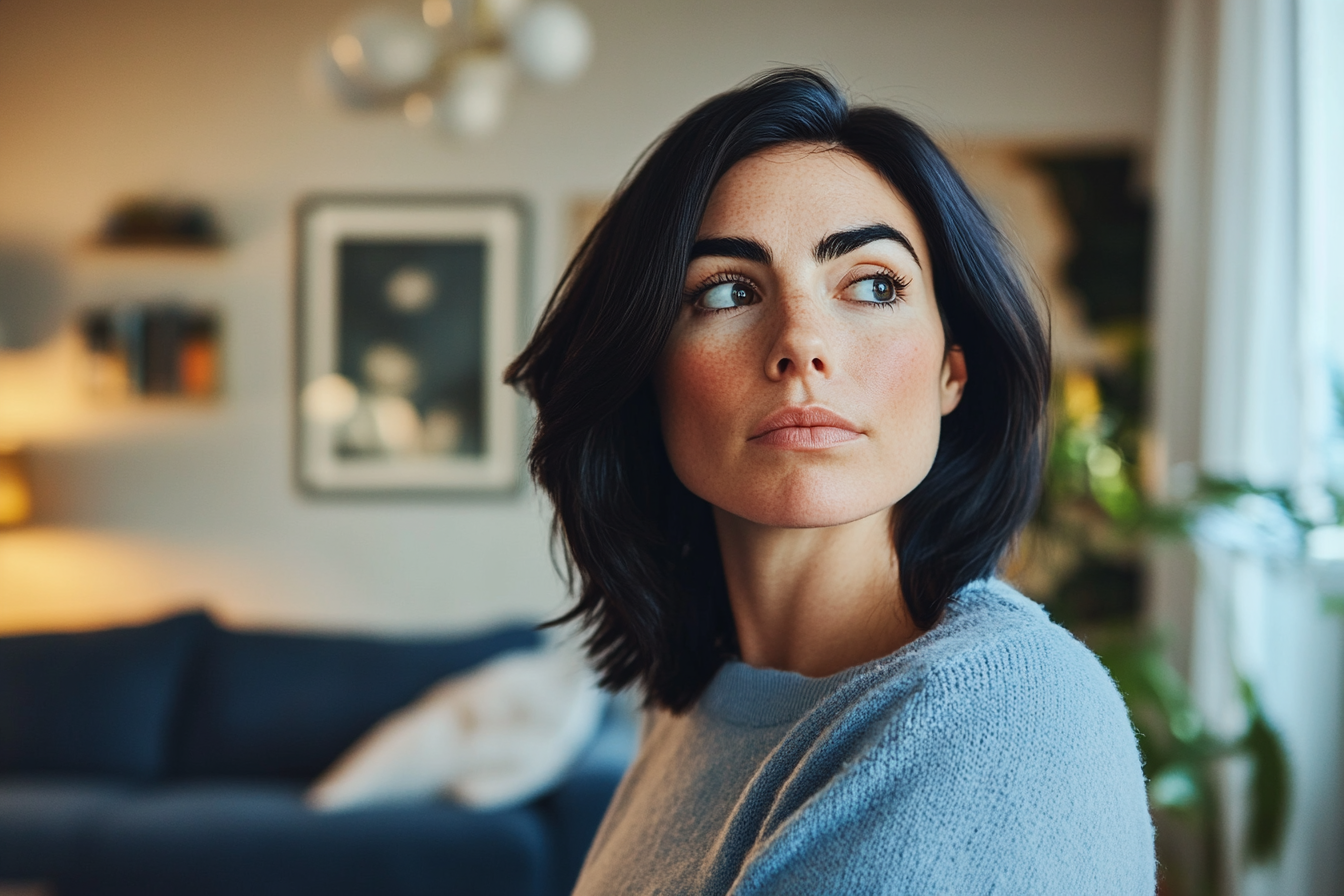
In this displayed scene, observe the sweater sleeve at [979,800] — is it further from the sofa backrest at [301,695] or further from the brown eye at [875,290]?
the sofa backrest at [301,695]

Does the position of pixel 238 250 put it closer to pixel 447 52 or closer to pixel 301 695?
pixel 301 695

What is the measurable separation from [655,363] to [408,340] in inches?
120

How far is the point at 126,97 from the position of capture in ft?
12.3

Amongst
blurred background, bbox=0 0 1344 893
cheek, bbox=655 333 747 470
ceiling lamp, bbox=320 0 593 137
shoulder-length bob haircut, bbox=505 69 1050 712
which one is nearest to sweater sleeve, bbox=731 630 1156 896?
shoulder-length bob haircut, bbox=505 69 1050 712

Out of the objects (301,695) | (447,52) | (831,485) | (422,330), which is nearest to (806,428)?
(831,485)

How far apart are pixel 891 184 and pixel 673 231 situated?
0.17 meters

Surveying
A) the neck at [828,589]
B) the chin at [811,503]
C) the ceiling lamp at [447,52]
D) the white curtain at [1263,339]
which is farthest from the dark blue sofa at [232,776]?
the chin at [811,503]

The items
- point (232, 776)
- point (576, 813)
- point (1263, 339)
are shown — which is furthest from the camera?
point (232, 776)

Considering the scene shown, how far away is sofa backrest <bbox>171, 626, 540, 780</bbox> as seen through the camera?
3.15 m

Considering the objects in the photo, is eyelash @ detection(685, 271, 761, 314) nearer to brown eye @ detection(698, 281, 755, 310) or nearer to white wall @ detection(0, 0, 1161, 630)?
brown eye @ detection(698, 281, 755, 310)

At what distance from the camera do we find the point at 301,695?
320 cm

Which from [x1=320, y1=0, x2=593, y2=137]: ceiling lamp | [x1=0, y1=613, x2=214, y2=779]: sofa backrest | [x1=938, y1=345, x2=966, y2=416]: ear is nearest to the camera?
[x1=938, y1=345, x2=966, y2=416]: ear

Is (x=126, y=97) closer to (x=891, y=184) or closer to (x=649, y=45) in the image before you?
(x=649, y=45)

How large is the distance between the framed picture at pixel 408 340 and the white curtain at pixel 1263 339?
7.00 ft
